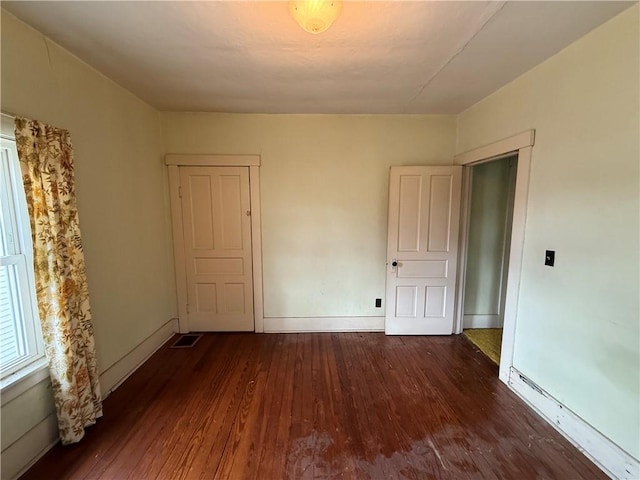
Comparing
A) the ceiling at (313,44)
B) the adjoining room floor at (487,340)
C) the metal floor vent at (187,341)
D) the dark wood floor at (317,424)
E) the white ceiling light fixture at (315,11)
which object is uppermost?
the ceiling at (313,44)

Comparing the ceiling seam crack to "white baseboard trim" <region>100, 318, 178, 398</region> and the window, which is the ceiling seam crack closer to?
the window

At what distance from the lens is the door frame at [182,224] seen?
2986 millimetres

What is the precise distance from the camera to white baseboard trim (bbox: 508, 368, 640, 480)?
1459mm

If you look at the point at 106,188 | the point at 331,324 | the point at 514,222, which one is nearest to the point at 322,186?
the point at 331,324

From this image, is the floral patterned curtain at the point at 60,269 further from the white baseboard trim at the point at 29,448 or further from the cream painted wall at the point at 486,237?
the cream painted wall at the point at 486,237

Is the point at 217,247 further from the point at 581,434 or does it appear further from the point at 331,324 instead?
the point at 581,434

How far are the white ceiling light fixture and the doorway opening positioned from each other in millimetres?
2308

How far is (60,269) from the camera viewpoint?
1590 mm

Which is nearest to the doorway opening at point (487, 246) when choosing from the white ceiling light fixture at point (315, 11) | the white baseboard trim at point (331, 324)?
the white baseboard trim at point (331, 324)

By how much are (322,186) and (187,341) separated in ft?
7.52

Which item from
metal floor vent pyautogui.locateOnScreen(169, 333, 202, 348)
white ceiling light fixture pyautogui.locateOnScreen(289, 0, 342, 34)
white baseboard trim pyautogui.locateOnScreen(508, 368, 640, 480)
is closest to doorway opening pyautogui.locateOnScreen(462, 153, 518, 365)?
white baseboard trim pyautogui.locateOnScreen(508, 368, 640, 480)

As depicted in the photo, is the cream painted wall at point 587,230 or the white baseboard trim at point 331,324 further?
the white baseboard trim at point 331,324

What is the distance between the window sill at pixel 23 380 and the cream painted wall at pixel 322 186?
6.23 ft

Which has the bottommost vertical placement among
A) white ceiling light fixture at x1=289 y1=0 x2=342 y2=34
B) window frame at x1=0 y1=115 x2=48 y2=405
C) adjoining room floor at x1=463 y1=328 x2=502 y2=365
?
adjoining room floor at x1=463 y1=328 x2=502 y2=365
